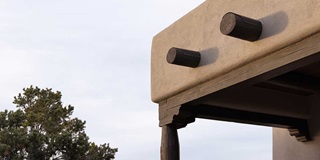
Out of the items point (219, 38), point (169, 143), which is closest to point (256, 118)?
point (169, 143)

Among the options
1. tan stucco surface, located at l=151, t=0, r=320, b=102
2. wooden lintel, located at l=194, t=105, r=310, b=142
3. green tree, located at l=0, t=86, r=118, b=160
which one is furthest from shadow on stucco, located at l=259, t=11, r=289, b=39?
green tree, located at l=0, t=86, r=118, b=160

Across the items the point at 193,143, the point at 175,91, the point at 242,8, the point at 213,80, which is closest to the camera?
the point at 242,8

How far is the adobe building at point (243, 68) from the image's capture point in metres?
4.49

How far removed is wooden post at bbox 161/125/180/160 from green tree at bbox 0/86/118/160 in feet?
47.0

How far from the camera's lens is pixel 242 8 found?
507 cm

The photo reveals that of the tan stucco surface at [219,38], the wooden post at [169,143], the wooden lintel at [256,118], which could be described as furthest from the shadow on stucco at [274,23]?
the wooden post at [169,143]

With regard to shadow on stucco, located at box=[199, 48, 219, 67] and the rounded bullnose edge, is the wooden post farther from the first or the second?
the rounded bullnose edge

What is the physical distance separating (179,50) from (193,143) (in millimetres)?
14452

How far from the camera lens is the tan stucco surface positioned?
14.4ft

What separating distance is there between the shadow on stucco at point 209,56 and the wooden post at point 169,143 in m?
0.92

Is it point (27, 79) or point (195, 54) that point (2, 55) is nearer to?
point (27, 79)

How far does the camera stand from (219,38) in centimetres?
532

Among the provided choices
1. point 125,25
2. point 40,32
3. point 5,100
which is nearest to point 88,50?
point 40,32

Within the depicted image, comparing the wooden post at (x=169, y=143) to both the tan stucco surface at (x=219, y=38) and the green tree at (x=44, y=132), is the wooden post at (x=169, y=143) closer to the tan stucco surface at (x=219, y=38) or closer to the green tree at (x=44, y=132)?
the tan stucco surface at (x=219, y=38)
